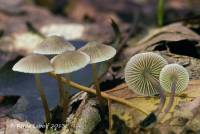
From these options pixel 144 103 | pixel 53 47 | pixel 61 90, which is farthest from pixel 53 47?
pixel 144 103

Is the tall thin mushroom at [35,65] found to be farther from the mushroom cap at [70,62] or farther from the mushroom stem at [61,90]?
the mushroom stem at [61,90]

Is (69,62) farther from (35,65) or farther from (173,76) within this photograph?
(173,76)

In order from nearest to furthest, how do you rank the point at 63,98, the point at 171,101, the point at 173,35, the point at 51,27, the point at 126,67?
1. the point at 171,101
2. the point at 126,67
3. the point at 63,98
4. the point at 173,35
5. the point at 51,27

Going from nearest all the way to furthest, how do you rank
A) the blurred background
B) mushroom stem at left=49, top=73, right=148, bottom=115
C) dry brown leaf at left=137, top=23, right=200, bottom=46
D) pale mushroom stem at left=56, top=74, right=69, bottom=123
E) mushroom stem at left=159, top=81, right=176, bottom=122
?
1. mushroom stem at left=159, top=81, right=176, bottom=122
2. mushroom stem at left=49, top=73, right=148, bottom=115
3. pale mushroom stem at left=56, top=74, right=69, bottom=123
4. the blurred background
5. dry brown leaf at left=137, top=23, right=200, bottom=46

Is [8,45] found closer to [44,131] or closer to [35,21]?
[35,21]

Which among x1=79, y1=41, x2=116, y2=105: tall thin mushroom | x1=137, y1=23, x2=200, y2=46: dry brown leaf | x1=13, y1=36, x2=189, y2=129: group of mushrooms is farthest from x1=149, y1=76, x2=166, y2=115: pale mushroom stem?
x1=137, y1=23, x2=200, y2=46: dry brown leaf

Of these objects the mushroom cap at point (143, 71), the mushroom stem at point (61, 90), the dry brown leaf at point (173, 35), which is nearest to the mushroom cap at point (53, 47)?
the mushroom stem at point (61, 90)

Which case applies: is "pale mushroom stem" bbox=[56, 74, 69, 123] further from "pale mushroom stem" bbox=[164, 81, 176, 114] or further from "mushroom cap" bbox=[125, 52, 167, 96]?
"pale mushroom stem" bbox=[164, 81, 176, 114]
